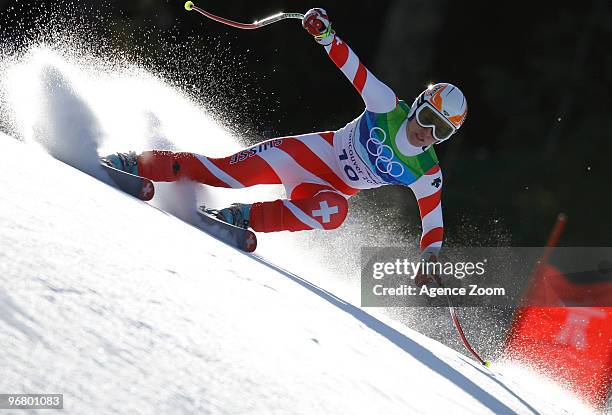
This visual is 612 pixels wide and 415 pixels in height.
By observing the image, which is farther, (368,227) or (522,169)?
(522,169)

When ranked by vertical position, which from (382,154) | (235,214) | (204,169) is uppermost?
(382,154)

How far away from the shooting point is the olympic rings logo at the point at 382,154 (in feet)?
14.8

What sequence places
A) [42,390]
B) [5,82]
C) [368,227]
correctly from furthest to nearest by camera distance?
[368,227] < [5,82] < [42,390]

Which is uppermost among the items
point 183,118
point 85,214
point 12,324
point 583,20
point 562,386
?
point 583,20

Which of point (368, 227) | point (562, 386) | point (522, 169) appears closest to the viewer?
point (562, 386)

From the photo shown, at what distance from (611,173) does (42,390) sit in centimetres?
1445

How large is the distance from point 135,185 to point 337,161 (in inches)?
47.7

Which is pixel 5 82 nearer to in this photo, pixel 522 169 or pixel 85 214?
pixel 85 214

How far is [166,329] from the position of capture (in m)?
2.12

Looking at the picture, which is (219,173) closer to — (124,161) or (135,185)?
(124,161)

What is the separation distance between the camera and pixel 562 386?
531 cm

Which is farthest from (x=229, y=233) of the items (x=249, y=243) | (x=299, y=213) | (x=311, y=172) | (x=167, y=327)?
(x=167, y=327)

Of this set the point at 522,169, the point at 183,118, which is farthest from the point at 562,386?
the point at 522,169

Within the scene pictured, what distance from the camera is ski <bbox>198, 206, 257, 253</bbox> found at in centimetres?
402
